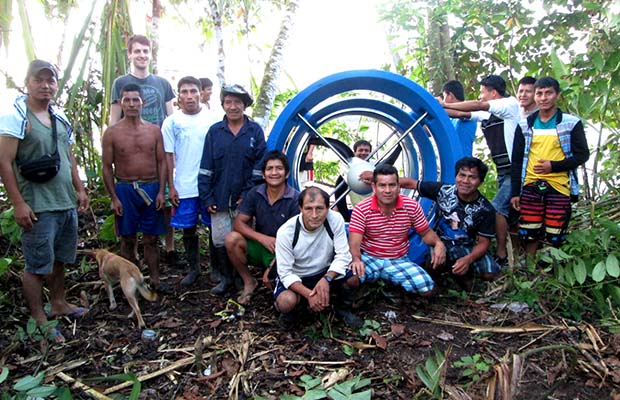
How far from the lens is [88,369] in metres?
2.96

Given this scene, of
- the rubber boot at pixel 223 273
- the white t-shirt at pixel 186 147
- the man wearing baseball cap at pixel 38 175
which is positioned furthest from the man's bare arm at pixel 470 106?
the man wearing baseball cap at pixel 38 175

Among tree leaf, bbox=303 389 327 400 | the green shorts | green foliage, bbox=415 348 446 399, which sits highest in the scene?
the green shorts

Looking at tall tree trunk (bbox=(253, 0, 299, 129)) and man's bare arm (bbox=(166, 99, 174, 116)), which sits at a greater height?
tall tree trunk (bbox=(253, 0, 299, 129))

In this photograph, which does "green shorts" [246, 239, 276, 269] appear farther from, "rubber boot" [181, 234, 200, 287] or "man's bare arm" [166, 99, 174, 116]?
"man's bare arm" [166, 99, 174, 116]

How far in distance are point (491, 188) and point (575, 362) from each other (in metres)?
3.14

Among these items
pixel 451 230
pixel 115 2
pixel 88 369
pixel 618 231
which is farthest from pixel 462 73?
pixel 88 369

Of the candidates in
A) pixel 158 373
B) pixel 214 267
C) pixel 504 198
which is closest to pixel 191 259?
pixel 214 267

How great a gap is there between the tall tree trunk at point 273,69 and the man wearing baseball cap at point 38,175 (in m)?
2.95

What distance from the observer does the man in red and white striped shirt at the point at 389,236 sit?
11.9ft

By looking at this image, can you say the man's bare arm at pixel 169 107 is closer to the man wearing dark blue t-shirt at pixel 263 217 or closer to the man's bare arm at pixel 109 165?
the man's bare arm at pixel 109 165

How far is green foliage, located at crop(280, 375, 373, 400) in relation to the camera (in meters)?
2.46

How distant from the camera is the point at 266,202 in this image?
3.77 m

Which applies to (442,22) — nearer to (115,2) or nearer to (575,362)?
(115,2)

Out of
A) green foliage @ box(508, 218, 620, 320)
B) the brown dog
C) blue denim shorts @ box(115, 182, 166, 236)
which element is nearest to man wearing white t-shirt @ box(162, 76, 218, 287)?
blue denim shorts @ box(115, 182, 166, 236)
